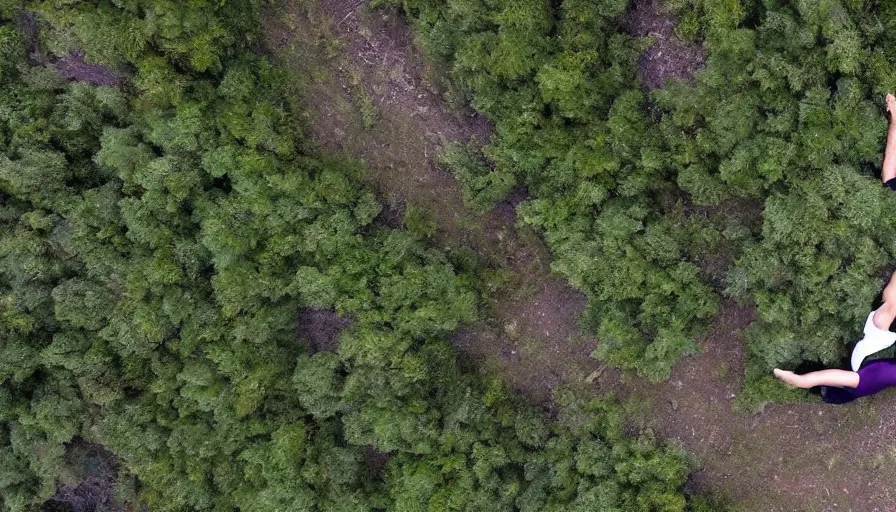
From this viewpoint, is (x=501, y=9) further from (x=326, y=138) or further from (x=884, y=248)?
(x=884, y=248)

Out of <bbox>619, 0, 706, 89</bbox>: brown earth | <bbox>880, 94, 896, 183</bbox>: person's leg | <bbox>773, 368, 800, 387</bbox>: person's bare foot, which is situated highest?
<bbox>880, 94, 896, 183</bbox>: person's leg

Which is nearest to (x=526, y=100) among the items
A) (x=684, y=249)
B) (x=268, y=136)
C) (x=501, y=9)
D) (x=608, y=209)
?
(x=501, y=9)

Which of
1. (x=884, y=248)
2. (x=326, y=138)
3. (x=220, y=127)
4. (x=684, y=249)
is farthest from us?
(x=326, y=138)

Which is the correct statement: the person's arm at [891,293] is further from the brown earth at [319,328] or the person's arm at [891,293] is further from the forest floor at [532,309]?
the brown earth at [319,328]

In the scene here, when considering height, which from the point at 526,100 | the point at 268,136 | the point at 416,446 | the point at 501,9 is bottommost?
the point at 416,446

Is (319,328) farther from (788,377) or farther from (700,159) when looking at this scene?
(788,377)

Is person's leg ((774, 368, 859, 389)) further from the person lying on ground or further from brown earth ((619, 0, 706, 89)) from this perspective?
brown earth ((619, 0, 706, 89))

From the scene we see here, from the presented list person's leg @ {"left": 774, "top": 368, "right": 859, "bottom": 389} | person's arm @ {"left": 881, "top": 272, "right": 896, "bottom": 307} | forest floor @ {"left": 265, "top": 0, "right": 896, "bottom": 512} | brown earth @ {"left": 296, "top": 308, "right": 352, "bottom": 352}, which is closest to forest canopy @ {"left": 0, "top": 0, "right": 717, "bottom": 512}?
brown earth @ {"left": 296, "top": 308, "right": 352, "bottom": 352}

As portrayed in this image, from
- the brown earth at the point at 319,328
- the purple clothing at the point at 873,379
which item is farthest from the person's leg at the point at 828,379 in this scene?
the brown earth at the point at 319,328

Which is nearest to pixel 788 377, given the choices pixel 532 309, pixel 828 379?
pixel 828 379
